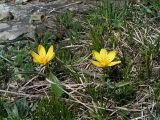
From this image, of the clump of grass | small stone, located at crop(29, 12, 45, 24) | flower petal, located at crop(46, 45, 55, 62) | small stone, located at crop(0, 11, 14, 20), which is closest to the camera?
the clump of grass

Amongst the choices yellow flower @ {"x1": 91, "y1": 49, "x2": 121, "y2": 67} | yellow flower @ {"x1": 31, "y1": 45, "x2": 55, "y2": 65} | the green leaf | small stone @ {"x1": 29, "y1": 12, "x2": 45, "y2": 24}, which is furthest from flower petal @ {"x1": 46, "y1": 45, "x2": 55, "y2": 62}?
small stone @ {"x1": 29, "y1": 12, "x2": 45, "y2": 24}

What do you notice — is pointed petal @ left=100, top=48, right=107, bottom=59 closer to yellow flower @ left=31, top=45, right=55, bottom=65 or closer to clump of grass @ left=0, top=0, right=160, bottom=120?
clump of grass @ left=0, top=0, right=160, bottom=120

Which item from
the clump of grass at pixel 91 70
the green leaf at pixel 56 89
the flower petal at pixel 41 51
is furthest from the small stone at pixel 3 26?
the green leaf at pixel 56 89

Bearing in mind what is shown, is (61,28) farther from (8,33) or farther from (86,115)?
(86,115)

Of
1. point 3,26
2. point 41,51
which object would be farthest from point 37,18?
point 41,51

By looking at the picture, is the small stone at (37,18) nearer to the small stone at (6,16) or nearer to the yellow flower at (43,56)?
the small stone at (6,16)

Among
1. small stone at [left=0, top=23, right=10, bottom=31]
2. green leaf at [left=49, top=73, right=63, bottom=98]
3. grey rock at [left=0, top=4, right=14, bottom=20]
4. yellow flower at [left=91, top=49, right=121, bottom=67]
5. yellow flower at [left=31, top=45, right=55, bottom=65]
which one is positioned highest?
grey rock at [left=0, top=4, right=14, bottom=20]

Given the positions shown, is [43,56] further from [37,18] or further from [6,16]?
[6,16]

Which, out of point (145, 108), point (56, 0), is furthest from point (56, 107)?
point (56, 0)
